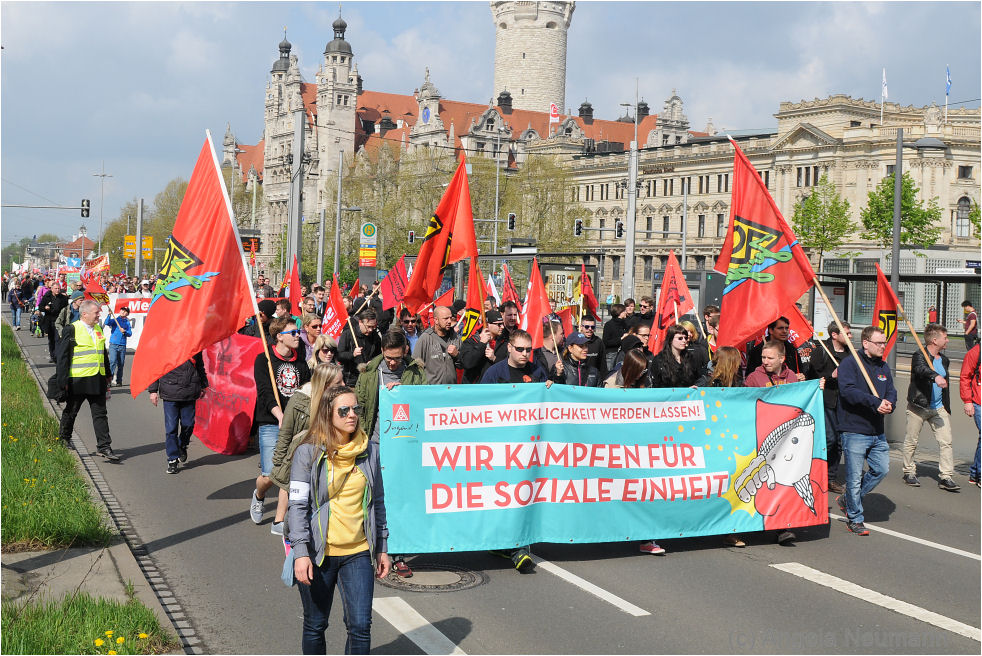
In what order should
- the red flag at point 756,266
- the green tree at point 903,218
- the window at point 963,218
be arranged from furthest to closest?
1. the window at point 963,218
2. the green tree at point 903,218
3. the red flag at point 756,266

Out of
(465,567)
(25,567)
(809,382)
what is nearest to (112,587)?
(25,567)

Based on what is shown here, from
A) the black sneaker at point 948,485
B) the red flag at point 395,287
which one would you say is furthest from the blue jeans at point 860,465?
the red flag at point 395,287

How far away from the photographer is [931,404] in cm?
1212

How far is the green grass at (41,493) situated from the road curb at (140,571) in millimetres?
197

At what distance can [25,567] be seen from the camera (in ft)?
23.6

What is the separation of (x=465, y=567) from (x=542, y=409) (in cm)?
131

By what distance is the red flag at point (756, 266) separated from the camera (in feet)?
32.8

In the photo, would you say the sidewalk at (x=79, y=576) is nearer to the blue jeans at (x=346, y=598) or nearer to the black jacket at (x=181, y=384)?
the blue jeans at (x=346, y=598)

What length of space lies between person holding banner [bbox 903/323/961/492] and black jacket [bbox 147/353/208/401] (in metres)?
A: 7.97

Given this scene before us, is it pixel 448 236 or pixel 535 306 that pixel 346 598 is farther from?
pixel 535 306

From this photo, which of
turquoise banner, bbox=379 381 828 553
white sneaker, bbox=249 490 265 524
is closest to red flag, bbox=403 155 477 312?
white sneaker, bbox=249 490 265 524

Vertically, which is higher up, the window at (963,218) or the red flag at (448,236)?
the window at (963,218)

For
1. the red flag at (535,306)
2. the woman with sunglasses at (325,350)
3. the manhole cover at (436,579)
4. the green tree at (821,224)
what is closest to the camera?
the manhole cover at (436,579)

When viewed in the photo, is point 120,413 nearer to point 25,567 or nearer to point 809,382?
point 25,567
